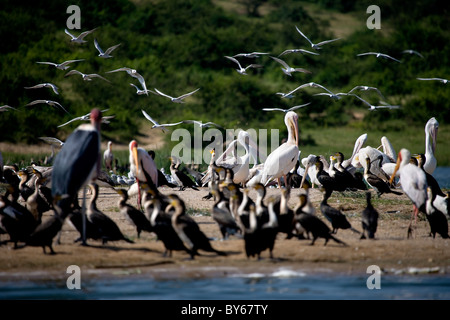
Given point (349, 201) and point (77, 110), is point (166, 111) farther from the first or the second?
point (349, 201)

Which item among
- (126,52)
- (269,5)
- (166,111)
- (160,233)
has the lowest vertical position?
(160,233)

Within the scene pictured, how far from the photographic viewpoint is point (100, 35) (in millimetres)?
34438

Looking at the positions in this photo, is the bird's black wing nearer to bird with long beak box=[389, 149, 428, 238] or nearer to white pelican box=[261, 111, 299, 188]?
bird with long beak box=[389, 149, 428, 238]

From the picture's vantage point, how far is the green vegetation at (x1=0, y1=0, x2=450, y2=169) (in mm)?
28391

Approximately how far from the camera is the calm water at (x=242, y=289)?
27.0ft

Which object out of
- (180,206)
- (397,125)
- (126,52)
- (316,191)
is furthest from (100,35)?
(180,206)

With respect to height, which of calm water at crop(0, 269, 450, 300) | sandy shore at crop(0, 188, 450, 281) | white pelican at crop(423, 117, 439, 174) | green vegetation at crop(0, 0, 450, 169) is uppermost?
green vegetation at crop(0, 0, 450, 169)

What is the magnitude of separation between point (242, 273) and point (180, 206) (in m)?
1.07

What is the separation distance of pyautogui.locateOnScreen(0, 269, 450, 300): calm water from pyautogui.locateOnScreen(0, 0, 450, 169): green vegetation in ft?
39.1

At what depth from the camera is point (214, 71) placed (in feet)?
117

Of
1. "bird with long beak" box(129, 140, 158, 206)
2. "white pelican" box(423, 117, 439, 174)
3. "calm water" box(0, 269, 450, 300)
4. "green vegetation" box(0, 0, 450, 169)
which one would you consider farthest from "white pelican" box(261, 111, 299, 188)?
"green vegetation" box(0, 0, 450, 169)

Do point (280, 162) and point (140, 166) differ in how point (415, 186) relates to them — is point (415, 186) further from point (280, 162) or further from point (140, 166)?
point (140, 166)

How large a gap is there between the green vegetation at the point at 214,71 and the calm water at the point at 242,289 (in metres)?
11.9
